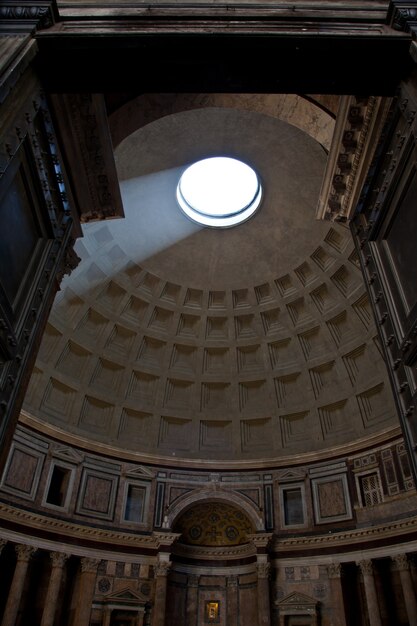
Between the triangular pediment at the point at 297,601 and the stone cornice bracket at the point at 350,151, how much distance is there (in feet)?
45.2

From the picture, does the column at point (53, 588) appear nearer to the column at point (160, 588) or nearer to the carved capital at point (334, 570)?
the column at point (160, 588)

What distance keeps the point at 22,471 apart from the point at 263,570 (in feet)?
30.5

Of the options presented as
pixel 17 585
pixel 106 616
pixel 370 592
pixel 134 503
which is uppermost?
pixel 134 503

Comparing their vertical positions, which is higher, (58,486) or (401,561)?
(58,486)

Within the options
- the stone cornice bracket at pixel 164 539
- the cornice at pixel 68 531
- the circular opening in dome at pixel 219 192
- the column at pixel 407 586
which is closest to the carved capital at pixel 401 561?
the column at pixel 407 586

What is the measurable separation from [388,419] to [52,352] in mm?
13127

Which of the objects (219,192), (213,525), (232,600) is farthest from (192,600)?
(219,192)

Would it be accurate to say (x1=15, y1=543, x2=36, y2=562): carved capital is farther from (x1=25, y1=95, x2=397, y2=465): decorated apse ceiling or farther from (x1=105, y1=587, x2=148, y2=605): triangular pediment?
(x1=25, y1=95, x2=397, y2=465): decorated apse ceiling

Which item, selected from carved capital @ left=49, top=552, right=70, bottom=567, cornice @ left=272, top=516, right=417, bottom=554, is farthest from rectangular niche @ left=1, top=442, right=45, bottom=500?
cornice @ left=272, top=516, right=417, bottom=554

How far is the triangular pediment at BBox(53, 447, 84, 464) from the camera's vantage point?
18297 millimetres

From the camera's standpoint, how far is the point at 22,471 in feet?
55.8

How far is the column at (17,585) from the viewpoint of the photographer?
14564 millimetres

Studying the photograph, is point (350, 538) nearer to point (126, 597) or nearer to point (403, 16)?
point (126, 597)

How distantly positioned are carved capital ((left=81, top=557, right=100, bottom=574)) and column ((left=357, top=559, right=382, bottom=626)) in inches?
358
